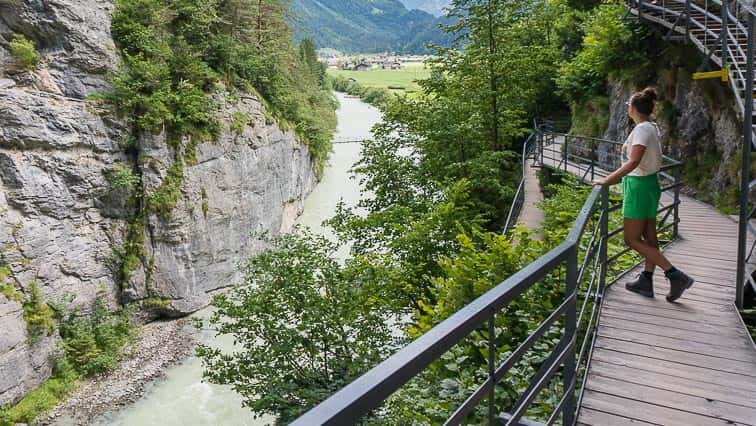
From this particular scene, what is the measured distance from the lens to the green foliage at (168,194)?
17.7 metres

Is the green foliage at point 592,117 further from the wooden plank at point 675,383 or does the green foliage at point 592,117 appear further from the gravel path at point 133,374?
the gravel path at point 133,374

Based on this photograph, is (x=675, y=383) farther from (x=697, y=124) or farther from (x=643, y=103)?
(x=697, y=124)

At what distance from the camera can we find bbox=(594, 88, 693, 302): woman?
13.6 ft

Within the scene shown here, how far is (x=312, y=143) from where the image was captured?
31.9m

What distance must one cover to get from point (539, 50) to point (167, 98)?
13.3m

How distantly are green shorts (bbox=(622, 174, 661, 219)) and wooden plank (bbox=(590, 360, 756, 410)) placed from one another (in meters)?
1.51

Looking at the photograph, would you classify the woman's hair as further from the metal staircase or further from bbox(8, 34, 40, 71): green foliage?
bbox(8, 34, 40, 71): green foliage

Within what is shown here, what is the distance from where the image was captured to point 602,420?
9.54 ft

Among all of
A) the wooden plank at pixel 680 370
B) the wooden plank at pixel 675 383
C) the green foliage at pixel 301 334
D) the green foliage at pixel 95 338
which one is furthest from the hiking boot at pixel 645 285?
the green foliage at pixel 95 338

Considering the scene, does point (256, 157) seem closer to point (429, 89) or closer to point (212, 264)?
point (212, 264)

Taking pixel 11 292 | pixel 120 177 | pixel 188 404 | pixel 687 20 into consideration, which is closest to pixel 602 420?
pixel 687 20

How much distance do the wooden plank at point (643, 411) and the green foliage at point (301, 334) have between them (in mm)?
7262

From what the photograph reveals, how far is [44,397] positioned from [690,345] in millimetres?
15597

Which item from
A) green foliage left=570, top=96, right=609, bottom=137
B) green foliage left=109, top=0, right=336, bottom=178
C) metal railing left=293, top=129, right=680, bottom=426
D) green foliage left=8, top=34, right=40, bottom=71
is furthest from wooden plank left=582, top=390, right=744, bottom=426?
green foliage left=8, top=34, right=40, bottom=71
